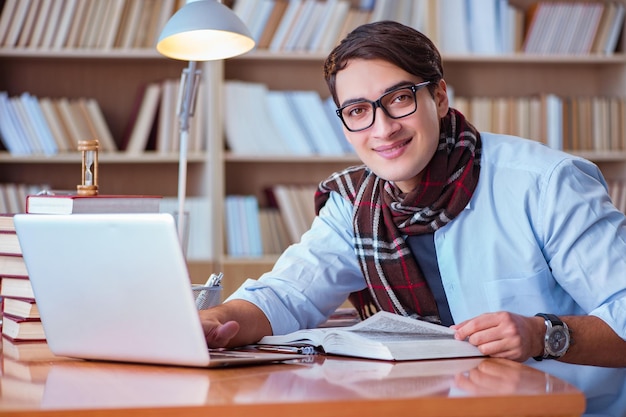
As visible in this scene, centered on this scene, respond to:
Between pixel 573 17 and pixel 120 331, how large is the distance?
3147mm

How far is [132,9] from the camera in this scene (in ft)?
11.6

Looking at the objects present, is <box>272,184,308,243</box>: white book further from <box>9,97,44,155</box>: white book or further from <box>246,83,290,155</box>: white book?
<box>9,97,44,155</box>: white book

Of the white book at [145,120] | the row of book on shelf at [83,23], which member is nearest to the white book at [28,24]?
the row of book on shelf at [83,23]

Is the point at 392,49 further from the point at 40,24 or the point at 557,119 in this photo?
A: the point at 557,119

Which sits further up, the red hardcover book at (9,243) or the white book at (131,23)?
the white book at (131,23)

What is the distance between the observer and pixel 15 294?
60.2 inches

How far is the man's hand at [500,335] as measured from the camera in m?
1.21

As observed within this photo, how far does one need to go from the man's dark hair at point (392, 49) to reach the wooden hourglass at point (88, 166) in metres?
0.47

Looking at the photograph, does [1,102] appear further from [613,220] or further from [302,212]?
[613,220]

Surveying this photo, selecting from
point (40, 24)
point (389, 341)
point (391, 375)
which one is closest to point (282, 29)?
point (40, 24)

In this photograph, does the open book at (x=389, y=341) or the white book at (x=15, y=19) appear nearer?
the open book at (x=389, y=341)

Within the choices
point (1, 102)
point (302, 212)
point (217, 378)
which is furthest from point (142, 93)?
point (217, 378)

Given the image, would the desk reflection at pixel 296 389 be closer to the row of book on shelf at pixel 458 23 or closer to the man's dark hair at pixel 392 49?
the man's dark hair at pixel 392 49

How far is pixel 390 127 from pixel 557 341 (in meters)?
0.51
